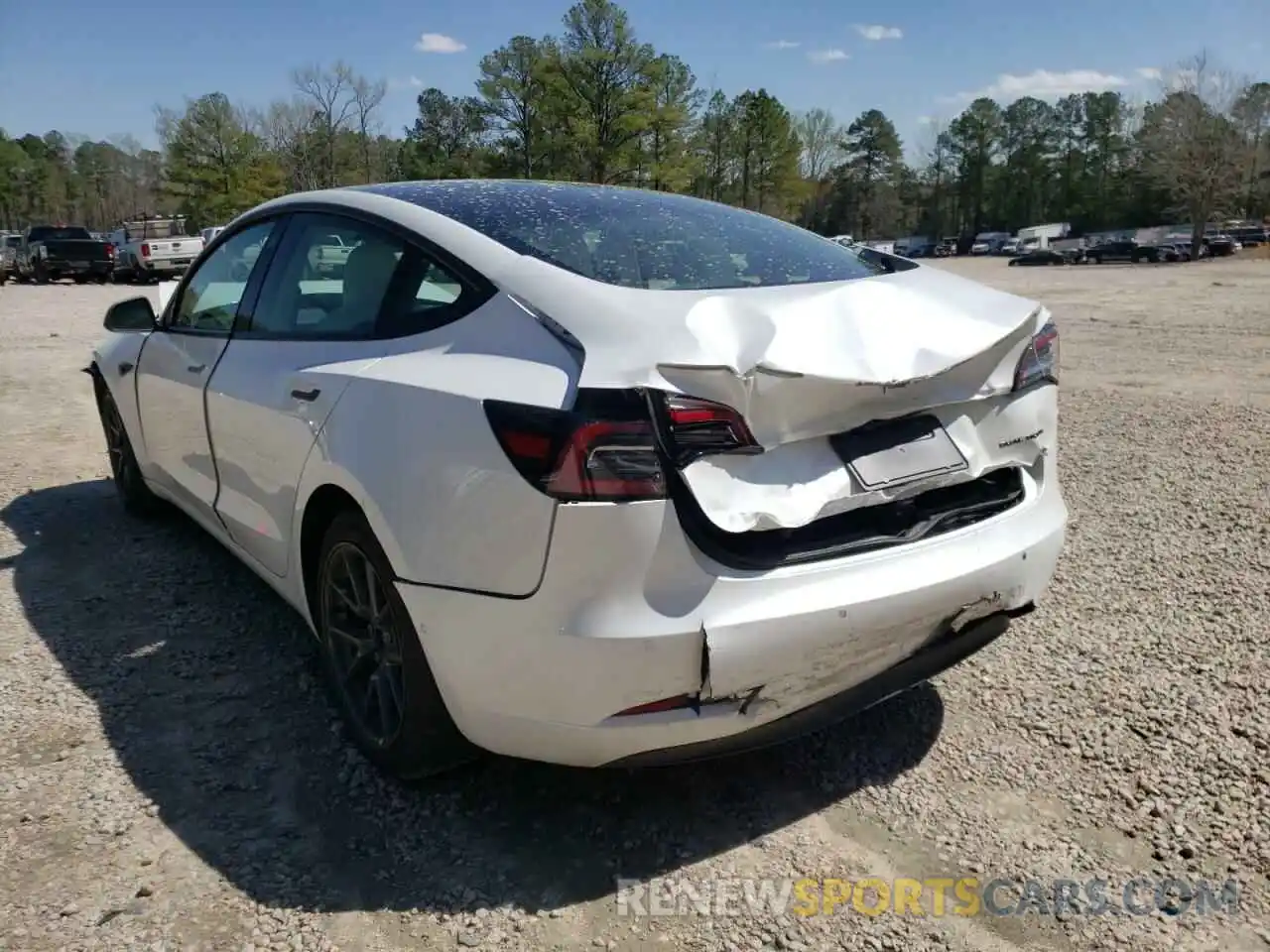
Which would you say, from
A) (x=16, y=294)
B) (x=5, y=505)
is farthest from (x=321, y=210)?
(x=16, y=294)

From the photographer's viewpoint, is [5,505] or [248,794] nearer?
[248,794]

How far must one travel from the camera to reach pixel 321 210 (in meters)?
3.19

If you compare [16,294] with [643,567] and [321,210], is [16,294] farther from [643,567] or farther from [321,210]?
[643,567]

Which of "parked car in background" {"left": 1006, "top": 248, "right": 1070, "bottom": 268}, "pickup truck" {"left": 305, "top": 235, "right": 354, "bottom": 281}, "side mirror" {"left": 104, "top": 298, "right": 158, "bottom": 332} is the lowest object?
"side mirror" {"left": 104, "top": 298, "right": 158, "bottom": 332}

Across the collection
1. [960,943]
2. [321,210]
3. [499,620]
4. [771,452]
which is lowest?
[960,943]

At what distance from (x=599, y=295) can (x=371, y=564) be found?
92cm

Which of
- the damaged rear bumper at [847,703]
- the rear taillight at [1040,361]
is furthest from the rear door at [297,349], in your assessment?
the rear taillight at [1040,361]

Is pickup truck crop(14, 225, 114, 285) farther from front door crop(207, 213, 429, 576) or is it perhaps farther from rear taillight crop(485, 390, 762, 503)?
rear taillight crop(485, 390, 762, 503)

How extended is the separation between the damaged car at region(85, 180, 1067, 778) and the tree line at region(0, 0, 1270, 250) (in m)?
49.8

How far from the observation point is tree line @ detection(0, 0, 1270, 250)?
52.7 meters

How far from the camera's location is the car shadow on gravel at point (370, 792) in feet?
7.55

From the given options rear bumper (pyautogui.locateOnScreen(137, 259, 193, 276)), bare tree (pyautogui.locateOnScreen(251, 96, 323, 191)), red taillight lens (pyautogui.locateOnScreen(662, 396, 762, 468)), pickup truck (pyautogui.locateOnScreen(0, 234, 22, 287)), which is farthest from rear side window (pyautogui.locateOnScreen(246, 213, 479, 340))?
bare tree (pyautogui.locateOnScreen(251, 96, 323, 191))

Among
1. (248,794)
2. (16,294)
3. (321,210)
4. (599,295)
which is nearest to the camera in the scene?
(599,295)

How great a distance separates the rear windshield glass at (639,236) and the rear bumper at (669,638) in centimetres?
78
